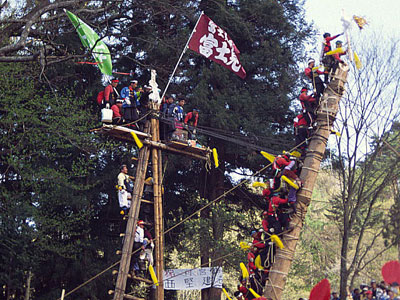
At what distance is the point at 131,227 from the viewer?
43.0 feet

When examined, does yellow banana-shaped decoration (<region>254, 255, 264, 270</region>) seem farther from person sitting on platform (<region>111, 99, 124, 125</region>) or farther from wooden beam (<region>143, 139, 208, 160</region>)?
person sitting on platform (<region>111, 99, 124, 125</region>)

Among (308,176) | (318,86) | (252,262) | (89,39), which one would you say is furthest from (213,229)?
(308,176)

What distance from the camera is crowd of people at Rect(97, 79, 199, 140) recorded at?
44.4ft

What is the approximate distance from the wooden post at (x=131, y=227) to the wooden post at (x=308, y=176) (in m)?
5.96

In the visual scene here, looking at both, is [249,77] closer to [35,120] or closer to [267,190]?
[35,120]

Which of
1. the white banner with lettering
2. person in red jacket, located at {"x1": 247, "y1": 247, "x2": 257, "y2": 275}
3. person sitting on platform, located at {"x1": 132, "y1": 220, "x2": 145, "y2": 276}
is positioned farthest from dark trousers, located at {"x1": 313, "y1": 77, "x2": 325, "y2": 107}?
the white banner with lettering

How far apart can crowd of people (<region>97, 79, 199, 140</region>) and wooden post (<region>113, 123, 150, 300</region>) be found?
448 millimetres

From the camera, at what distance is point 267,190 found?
933cm

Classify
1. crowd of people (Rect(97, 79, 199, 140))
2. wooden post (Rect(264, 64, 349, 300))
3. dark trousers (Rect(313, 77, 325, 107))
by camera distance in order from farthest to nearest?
crowd of people (Rect(97, 79, 199, 140)) < dark trousers (Rect(313, 77, 325, 107)) < wooden post (Rect(264, 64, 349, 300))

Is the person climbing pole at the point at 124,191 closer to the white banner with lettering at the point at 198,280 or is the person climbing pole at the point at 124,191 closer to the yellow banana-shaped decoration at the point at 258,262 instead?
the white banner with lettering at the point at 198,280

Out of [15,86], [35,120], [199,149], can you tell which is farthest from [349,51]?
[15,86]

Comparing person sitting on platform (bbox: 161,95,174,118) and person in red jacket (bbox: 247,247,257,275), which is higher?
person sitting on platform (bbox: 161,95,174,118)

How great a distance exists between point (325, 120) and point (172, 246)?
1477cm

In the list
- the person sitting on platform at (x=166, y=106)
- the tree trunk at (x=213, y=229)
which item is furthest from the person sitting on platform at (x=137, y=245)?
the tree trunk at (x=213, y=229)
